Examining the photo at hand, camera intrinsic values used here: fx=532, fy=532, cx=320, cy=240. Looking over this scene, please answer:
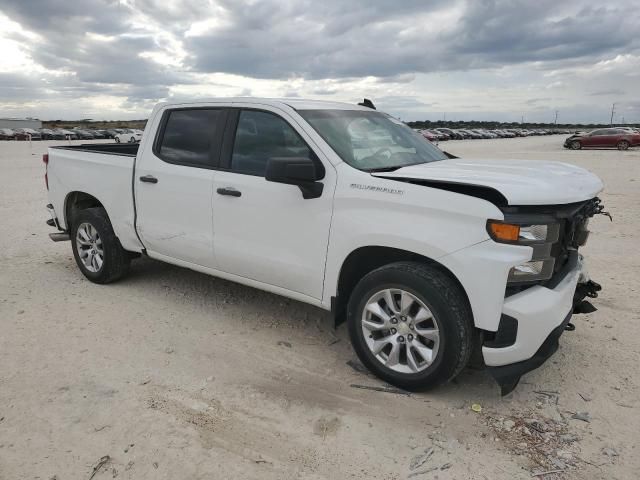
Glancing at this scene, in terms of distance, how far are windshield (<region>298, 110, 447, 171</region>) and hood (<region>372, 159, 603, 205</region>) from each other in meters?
0.26

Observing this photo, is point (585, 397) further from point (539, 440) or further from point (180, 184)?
point (180, 184)

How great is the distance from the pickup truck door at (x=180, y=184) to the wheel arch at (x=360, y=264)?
4.11 ft

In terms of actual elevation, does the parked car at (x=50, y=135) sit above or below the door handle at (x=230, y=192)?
below

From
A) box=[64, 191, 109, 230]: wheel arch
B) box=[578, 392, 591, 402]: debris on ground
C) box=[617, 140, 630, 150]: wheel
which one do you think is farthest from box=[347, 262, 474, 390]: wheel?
box=[617, 140, 630, 150]: wheel

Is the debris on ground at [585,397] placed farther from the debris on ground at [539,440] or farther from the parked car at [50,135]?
the parked car at [50,135]

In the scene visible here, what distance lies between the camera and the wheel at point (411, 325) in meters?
3.18

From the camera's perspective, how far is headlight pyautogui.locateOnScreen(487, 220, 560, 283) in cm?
296

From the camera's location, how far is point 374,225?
3414 mm

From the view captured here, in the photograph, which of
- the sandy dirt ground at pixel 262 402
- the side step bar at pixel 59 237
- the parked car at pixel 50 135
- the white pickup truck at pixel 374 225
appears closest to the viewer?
the sandy dirt ground at pixel 262 402

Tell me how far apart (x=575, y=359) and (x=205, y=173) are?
3218 millimetres

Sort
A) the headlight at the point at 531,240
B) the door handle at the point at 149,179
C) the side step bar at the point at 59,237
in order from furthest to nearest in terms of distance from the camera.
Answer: the side step bar at the point at 59,237, the door handle at the point at 149,179, the headlight at the point at 531,240

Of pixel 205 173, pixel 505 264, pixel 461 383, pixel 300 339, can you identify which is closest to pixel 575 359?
pixel 461 383

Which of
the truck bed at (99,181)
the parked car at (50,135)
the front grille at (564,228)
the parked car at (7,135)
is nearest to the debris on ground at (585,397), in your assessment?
the front grille at (564,228)

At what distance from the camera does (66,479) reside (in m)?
2.66
